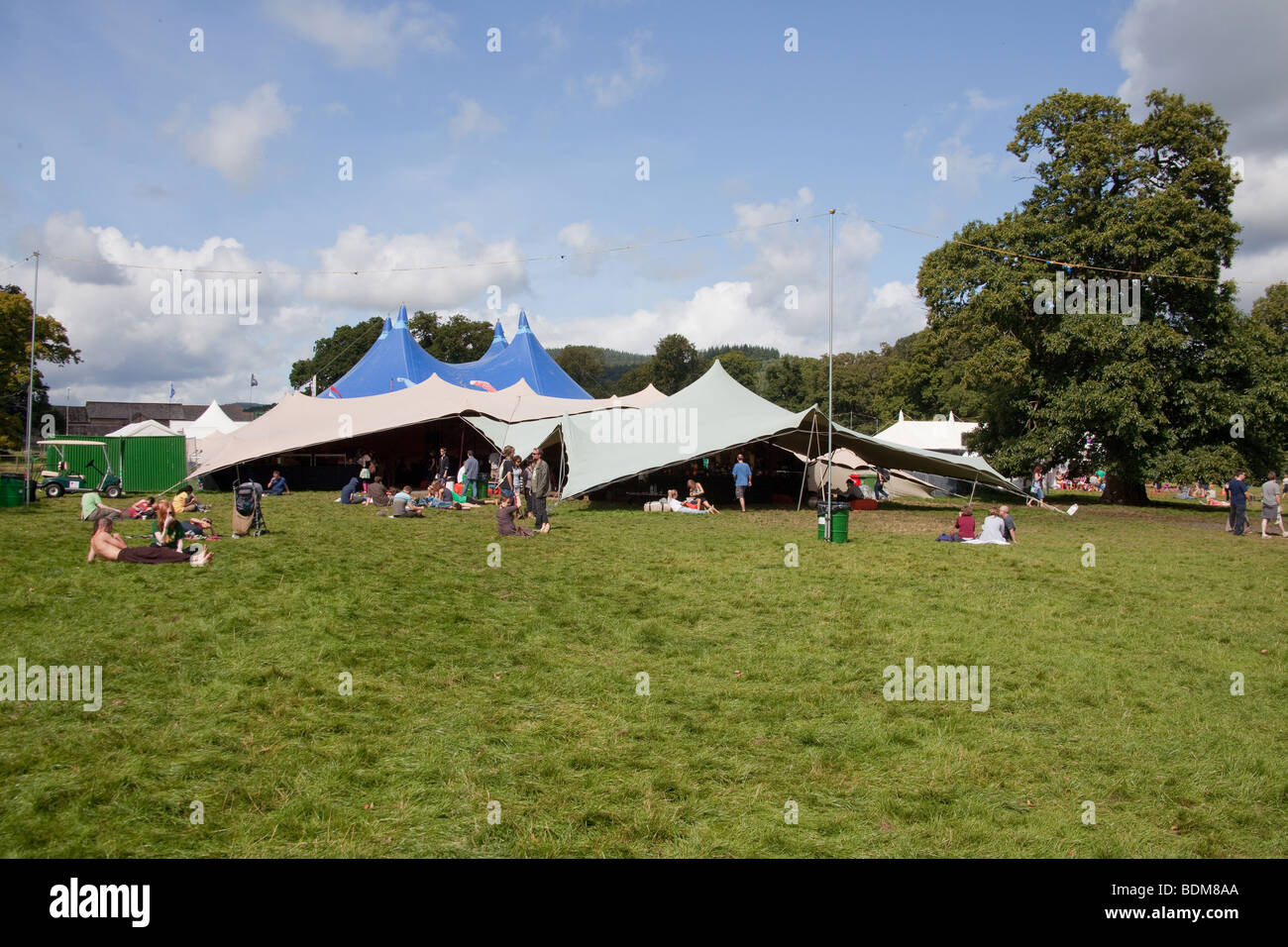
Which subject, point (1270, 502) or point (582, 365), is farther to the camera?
point (582, 365)

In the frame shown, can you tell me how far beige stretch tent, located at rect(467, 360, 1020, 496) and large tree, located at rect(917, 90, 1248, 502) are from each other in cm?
463

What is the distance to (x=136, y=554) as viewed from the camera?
9.44m

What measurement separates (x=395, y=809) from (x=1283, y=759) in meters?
4.94

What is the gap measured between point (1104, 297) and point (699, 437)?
13262 millimetres

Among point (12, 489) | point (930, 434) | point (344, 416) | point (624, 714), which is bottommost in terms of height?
point (624, 714)

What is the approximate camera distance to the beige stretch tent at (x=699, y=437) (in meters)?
19.0

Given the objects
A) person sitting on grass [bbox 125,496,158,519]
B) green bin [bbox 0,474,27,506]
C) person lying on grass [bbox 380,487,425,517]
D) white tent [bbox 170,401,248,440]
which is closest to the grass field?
person sitting on grass [bbox 125,496,158,519]

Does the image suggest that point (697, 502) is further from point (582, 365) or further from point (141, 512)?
point (582, 365)

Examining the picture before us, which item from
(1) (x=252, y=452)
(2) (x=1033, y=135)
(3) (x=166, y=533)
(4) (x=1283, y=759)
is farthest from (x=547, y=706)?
(2) (x=1033, y=135)

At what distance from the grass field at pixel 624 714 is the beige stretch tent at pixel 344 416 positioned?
42.8 ft

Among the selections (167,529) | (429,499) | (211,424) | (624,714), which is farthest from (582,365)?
(624,714)

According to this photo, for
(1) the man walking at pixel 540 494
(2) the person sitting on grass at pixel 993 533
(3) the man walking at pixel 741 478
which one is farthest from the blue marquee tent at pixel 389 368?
(2) the person sitting on grass at pixel 993 533

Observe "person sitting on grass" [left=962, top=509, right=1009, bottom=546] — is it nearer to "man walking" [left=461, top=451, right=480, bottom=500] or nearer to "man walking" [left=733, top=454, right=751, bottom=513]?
"man walking" [left=733, top=454, right=751, bottom=513]
